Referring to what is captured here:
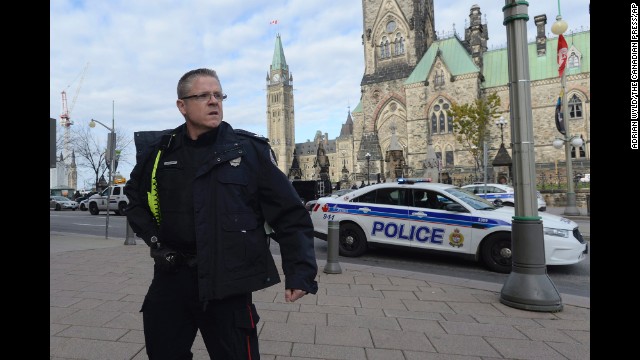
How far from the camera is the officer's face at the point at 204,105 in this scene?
2084 millimetres

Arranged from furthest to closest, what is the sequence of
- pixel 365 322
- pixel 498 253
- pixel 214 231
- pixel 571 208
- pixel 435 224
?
1. pixel 571 208
2. pixel 435 224
3. pixel 498 253
4. pixel 365 322
5. pixel 214 231

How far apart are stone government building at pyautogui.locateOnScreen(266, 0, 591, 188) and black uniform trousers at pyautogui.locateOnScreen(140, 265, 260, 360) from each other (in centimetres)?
3500

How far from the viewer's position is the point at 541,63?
145 ft

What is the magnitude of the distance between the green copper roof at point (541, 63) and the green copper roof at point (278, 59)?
292 ft

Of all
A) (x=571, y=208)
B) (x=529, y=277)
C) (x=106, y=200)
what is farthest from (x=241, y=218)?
(x=106, y=200)

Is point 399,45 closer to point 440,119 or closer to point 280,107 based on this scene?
point 440,119

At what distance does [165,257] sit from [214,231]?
328mm

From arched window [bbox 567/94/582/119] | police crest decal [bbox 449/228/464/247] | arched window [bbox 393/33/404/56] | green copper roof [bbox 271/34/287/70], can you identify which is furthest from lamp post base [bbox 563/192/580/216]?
green copper roof [bbox 271/34/287/70]

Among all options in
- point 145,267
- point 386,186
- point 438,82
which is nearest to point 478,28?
point 438,82

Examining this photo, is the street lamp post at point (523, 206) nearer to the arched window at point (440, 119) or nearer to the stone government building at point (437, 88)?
the stone government building at point (437, 88)

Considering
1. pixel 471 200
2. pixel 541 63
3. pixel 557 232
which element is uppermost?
pixel 541 63

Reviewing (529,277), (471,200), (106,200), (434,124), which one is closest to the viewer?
(529,277)
